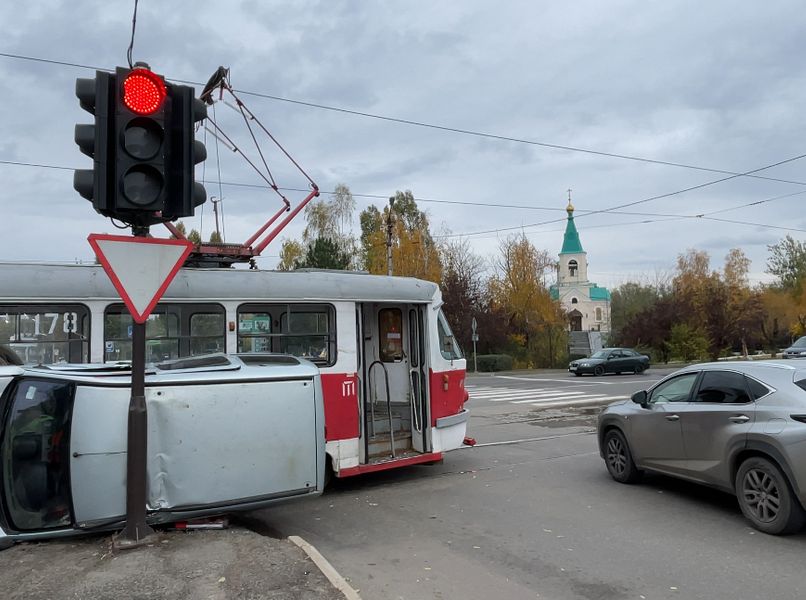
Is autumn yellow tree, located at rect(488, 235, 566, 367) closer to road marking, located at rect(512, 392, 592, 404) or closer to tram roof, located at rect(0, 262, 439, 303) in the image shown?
road marking, located at rect(512, 392, 592, 404)

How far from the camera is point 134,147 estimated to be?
199 inches

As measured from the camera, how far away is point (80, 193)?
16.6ft

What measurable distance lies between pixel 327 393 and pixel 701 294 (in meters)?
44.4

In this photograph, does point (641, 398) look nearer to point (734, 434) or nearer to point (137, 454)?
point (734, 434)

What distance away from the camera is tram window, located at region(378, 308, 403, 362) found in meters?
9.31

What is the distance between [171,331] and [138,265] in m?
2.38

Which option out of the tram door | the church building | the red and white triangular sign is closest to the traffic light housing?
the red and white triangular sign

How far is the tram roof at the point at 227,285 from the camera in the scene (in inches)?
260

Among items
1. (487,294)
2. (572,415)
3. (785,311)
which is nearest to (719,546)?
(572,415)

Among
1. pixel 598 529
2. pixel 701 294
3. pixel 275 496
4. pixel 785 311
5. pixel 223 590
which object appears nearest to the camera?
pixel 223 590

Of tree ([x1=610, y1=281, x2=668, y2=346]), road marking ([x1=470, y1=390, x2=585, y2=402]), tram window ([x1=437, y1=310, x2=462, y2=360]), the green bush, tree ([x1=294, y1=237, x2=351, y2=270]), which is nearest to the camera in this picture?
tram window ([x1=437, y1=310, x2=462, y2=360])

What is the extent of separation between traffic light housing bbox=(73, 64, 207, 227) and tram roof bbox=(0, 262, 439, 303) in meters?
2.02

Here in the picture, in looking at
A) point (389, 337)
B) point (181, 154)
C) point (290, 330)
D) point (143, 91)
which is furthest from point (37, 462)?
point (389, 337)

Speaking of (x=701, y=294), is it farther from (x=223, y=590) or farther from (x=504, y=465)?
(x=223, y=590)
